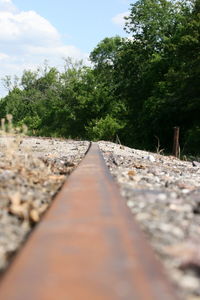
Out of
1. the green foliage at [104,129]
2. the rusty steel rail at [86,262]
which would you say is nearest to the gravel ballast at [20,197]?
the rusty steel rail at [86,262]

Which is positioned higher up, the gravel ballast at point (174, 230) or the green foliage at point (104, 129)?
the gravel ballast at point (174, 230)

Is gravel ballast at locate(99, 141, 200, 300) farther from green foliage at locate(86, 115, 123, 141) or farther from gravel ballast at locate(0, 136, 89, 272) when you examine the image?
green foliage at locate(86, 115, 123, 141)

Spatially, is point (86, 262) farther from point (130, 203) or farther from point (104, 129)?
point (104, 129)

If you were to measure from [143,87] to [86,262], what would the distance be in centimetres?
4666

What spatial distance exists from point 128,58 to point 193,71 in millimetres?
13347

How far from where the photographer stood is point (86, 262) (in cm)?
155

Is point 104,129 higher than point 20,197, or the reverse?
point 20,197

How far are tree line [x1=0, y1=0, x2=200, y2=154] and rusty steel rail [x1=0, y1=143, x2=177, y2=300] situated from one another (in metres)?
20.4

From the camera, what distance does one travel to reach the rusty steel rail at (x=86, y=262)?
1271 mm

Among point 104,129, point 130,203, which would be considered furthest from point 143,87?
point 130,203

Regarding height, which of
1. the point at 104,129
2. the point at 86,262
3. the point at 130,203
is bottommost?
the point at 104,129

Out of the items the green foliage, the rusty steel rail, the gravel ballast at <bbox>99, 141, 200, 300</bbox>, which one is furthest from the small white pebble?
the green foliage

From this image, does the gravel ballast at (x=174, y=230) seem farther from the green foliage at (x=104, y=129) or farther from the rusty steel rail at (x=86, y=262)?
the green foliage at (x=104, y=129)

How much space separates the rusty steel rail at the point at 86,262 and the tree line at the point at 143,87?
67.0 feet
